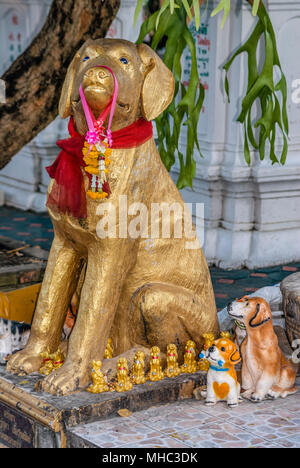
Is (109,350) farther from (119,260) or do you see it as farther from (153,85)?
(153,85)

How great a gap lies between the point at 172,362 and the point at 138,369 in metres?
0.19

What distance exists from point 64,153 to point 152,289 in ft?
2.47

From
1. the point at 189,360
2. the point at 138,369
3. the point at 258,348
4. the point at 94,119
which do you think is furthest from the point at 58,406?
the point at 94,119

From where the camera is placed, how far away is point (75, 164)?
362cm

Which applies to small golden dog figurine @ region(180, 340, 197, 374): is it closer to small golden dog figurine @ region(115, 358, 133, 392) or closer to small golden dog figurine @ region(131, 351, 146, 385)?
small golden dog figurine @ region(131, 351, 146, 385)

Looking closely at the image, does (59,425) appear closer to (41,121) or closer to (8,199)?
(41,121)

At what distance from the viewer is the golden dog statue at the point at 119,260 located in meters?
3.54

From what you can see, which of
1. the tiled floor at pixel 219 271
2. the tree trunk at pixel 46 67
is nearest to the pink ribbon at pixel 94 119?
the tree trunk at pixel 46 67

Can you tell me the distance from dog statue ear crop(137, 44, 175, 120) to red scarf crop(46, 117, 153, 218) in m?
0.09

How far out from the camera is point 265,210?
711 centimetres

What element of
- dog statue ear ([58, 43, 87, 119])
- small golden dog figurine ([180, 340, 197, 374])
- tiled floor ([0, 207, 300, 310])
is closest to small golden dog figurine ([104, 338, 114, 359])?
small golden dog figurine ([180, 340, 197, 374])

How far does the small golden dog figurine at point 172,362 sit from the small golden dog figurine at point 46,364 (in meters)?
0.56

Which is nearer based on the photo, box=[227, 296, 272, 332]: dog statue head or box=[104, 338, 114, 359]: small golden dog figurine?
box=[227, 296, 272, 332]: dog statue head

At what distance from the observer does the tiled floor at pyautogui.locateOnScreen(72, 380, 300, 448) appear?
3344mm
